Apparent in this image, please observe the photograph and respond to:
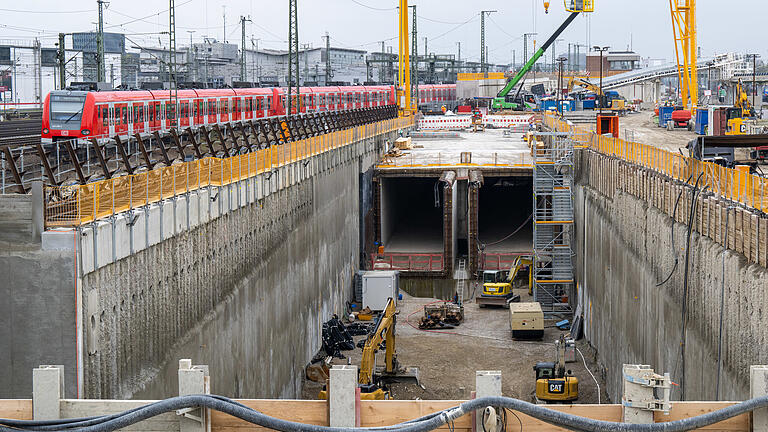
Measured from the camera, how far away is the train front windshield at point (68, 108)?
44000mm

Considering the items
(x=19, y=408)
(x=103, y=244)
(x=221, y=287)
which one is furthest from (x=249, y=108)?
(x=19, y=408)

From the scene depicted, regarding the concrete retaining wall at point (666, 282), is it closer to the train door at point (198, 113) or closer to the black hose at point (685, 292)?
the black hose at point (685, 292)

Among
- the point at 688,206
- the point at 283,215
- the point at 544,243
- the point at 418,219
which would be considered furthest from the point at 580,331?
the point at 418,219

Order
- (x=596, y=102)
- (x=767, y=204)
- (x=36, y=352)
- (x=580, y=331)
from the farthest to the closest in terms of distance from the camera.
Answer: (x=596, y=102) → (x=580, y=331) → (x=767, y=204) → (x=36, y=352)

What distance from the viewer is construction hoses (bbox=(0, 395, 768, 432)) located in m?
10.7

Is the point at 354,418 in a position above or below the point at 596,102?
below

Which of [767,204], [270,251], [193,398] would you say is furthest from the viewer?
[270,251]

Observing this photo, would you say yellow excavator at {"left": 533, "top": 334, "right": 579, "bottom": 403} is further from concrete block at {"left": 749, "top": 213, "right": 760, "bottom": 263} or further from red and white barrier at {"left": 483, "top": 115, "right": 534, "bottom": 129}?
red and white barrier at {"left": 483, "top": 115, "right": 534, "bottom": 129}

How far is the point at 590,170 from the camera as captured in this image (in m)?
43.4

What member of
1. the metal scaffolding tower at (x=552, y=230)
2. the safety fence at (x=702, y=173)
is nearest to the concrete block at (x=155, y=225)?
the safety fence at (x=702, y=173)

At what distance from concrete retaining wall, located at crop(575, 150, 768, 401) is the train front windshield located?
→ 2169 cm

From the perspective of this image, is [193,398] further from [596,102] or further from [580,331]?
[596,102]

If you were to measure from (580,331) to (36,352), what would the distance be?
29179 mm

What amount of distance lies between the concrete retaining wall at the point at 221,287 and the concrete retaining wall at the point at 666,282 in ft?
34.5
